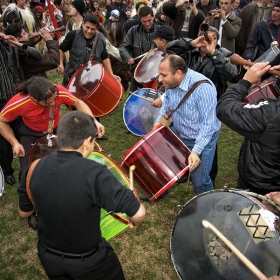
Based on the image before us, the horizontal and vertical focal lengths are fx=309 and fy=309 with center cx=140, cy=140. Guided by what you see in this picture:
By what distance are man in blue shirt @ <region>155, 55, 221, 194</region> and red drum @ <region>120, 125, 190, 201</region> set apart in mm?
132

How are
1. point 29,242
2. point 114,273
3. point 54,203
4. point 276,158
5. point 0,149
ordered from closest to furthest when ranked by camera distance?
point 54,203
point 114,273
point 276,158
point 29,242
point 0,149

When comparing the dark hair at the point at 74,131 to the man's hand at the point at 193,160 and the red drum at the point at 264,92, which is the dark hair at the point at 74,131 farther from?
the red drum at the point at 264,92

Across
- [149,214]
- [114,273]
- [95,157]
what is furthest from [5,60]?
[114,273]

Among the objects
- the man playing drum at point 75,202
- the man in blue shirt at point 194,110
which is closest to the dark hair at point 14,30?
the man in blue shirt at point 194,110

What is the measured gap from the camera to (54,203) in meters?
1.92

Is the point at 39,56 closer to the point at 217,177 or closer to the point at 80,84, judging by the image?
the point at 80,84

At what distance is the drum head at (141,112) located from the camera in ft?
15.6

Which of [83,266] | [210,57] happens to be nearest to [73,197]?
[83,266]

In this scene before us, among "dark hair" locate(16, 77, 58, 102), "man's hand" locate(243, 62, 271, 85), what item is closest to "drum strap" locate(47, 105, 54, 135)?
"dark hair" locate(16, 77, 58, 102)

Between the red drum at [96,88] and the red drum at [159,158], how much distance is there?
1736 mm

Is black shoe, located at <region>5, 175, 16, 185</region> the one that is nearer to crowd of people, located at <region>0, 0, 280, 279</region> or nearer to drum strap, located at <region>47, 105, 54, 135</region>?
crowd of people, located at <region>0, 0, 280, 279</region>

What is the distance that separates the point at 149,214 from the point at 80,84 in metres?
2.25

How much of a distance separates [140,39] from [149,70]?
3.07 feet

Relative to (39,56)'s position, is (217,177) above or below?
below
